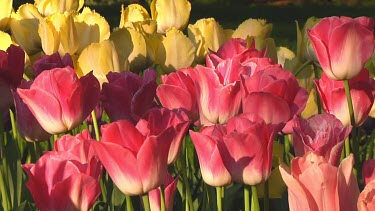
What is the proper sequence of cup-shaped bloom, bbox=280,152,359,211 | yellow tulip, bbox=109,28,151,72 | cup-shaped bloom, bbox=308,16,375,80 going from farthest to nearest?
yellow tulip, bbox=109,28,151,72 < cup-shaped bloom, bbox=308,16,375,80 < cup-shaped bloom, bbox=280,152,359,211

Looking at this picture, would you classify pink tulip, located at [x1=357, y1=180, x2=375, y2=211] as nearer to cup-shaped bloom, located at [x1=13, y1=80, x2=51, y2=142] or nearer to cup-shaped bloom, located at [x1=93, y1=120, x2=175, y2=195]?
cup-shaped bloom, located at [x1=93, y1=120, x2=175, y2=195]

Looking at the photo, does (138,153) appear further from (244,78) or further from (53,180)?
(244,78)

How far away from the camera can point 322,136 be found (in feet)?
5.07

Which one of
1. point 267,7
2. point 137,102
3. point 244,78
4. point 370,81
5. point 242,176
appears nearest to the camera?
point 242,176

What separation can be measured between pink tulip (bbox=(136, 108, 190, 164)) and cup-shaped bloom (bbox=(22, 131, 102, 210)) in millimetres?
92

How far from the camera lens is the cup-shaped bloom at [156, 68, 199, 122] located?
183 cm

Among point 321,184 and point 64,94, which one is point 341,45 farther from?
point 321,184

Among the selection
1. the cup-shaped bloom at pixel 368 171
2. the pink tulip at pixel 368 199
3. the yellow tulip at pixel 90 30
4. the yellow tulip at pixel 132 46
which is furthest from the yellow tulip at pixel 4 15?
the pink tulip at pixel 368 199

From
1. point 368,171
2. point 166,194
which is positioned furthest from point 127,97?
point 368,171

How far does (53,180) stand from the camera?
1535mm

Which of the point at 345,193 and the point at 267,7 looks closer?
the point at 345,193

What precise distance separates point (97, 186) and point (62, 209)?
8cm

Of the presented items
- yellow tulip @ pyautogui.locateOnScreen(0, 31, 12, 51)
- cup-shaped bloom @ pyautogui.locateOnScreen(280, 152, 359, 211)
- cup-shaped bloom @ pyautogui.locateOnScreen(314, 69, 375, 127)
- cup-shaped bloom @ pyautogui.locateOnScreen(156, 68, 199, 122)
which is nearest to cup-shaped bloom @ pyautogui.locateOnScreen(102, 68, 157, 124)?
cup-shaped bloom @ pyautogui.locateOnScreen(156, 68, 199, 122)

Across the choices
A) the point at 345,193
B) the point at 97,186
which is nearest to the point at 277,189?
the point at 97,186
